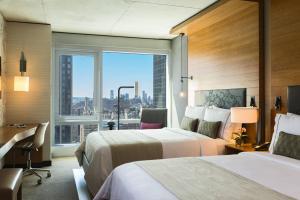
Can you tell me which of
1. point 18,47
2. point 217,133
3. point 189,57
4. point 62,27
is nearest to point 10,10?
point 18,47

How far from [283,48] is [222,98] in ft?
4.33

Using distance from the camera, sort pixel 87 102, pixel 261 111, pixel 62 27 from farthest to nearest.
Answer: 1. pixel 87 102
2. pixel 62 27
3. pixel 261 111

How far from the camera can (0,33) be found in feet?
14.7

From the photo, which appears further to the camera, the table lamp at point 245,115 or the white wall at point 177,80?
the white wall at point 177,80

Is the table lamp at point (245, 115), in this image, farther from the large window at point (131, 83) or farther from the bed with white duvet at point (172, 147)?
the large window at point (131, 83)

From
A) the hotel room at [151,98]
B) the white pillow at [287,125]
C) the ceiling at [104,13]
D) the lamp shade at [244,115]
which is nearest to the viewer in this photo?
the hotel room at [151,98]

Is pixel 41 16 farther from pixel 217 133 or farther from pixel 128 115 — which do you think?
pixel 217 133

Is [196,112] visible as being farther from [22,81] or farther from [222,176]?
[22,81]

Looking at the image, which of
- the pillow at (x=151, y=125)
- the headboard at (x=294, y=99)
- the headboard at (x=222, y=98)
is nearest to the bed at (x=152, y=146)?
the headboard at (x=222, y=98)

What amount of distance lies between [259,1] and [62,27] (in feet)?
11.8

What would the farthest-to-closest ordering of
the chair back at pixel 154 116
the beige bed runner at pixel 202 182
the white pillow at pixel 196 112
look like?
the chair back at pixel 154 116, the white pillow at pixel 196 112, the beige bed runner at pixel 202 182

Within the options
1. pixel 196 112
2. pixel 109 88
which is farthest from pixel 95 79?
pixel 196 112

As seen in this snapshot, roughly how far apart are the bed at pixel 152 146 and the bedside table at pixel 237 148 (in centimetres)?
8

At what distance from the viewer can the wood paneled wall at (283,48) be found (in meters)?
3.09
